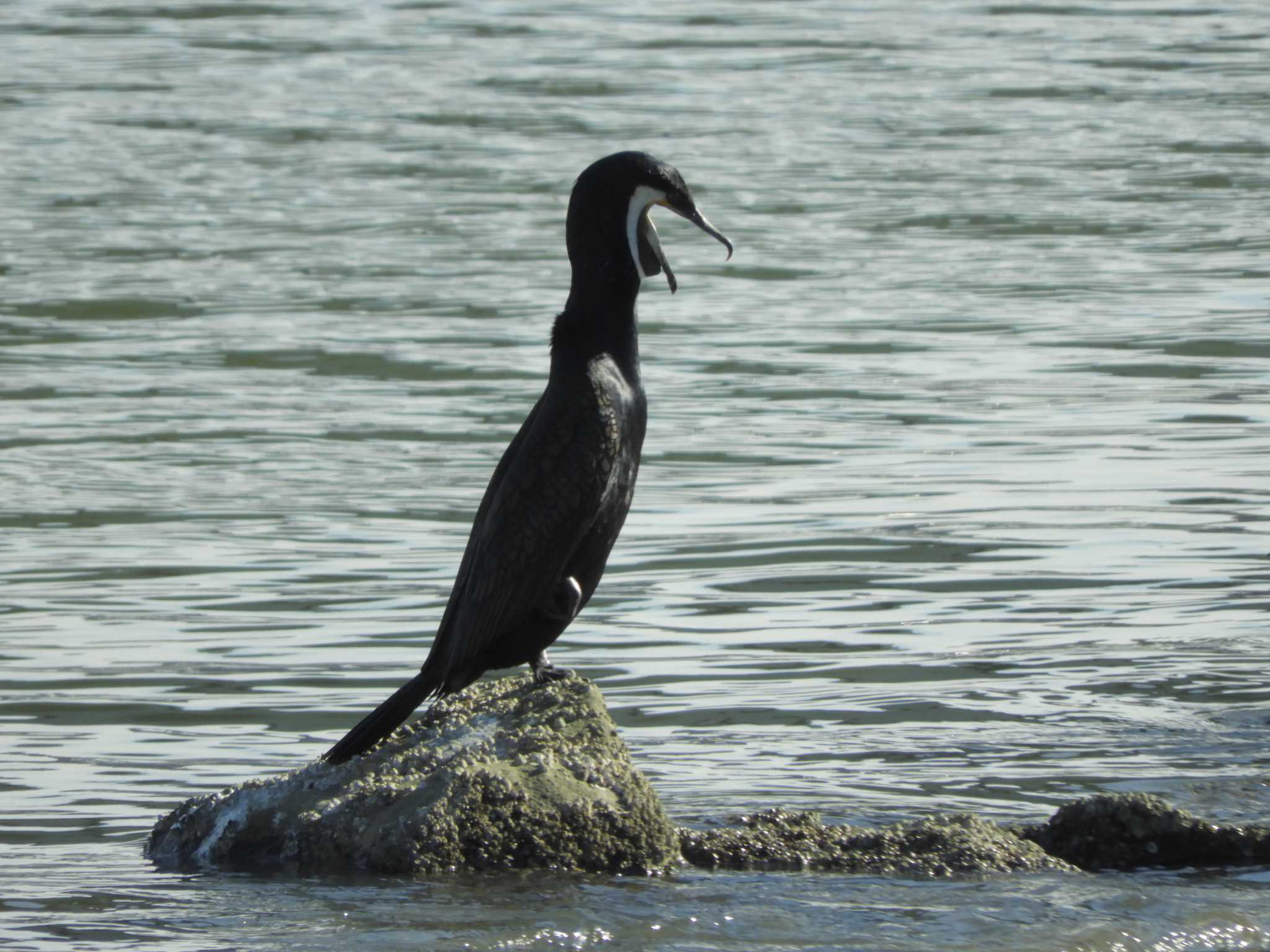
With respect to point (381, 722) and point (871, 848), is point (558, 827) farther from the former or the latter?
point (871, 848)

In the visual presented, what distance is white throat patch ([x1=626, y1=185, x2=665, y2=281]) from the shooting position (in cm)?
634

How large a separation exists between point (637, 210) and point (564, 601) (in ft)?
3.22

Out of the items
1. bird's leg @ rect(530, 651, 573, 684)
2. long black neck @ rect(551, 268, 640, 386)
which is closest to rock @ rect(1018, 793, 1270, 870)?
bird's leg @ rect(530, 651, 573, 684)

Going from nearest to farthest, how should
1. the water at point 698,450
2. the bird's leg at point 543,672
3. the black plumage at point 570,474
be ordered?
1. the black plumage at point 570,474
2. the bird's leg at point 543,672
3. the water at point 698,450

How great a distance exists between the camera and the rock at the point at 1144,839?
6090mm

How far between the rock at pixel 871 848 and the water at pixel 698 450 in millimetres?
130

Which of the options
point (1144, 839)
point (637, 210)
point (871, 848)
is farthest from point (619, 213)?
point (1144, 839)

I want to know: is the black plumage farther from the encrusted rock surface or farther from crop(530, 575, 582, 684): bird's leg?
the encrusted rock surface

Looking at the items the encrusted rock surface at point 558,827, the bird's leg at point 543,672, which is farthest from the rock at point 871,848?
the bird's leg at point 543,672

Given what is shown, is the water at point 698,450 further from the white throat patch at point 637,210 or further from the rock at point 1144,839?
the white throat patch at point 637,210

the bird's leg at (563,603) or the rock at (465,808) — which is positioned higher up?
the bird's leg at (563,603)

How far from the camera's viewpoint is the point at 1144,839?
20.1 ft

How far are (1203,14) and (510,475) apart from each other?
1908cm

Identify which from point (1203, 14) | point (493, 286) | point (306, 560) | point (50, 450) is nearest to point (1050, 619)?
point (306, 560)
